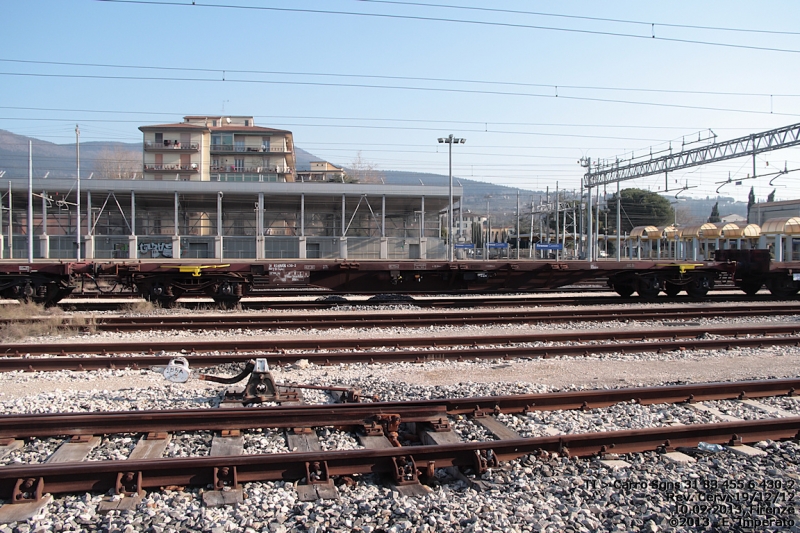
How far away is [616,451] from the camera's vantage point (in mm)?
5309

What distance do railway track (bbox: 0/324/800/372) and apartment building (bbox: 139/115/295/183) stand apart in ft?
217

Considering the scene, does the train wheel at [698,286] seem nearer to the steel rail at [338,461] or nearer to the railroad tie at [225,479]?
the steel rail at [338,461]

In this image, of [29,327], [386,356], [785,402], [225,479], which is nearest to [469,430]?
[225,479]

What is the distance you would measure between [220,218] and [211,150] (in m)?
43.2

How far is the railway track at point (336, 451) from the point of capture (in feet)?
14.7

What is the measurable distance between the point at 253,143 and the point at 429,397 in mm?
74936

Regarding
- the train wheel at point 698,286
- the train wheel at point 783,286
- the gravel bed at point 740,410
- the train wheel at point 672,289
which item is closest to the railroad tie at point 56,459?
the gravel bed at point 740,410

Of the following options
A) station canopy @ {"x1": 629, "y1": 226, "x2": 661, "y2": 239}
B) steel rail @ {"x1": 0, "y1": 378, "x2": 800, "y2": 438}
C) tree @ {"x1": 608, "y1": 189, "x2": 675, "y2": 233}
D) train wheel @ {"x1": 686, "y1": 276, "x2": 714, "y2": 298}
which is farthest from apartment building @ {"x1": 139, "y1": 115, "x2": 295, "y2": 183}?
steel rail @ {"x1": 0, "y1": 378, "x2": 800, "y2": 438}

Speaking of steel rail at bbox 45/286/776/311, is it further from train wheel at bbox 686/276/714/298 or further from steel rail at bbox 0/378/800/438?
steel rail at bbox 0/378/800/438

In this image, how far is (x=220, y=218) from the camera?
37.7 metres

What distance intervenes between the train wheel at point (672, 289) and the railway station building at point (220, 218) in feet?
71.3

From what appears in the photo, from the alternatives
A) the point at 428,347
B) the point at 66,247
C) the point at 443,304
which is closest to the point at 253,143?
the point at 66,247

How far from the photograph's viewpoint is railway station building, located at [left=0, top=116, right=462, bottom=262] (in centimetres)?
3778

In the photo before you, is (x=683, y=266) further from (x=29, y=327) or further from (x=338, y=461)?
(x=29, y=327)
